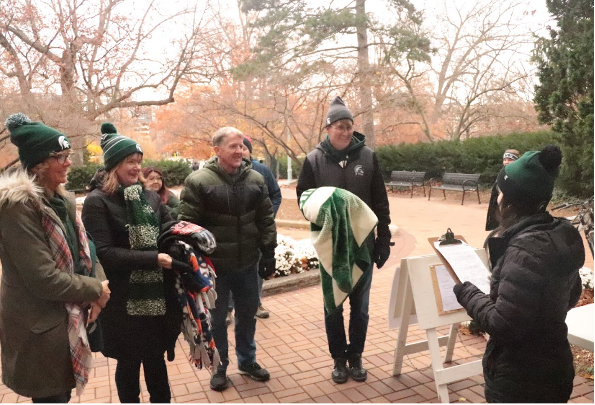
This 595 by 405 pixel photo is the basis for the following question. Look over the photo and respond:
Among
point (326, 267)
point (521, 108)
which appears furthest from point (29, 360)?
point (521, 108)

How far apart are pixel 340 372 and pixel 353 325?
0.35 meters

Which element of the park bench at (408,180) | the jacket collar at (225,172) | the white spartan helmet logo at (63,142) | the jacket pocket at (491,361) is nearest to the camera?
the jacket pocket at (491,361)

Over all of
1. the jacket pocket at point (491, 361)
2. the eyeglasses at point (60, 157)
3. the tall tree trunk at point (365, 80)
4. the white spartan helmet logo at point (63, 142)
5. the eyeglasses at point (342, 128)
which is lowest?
the jacket pocket at point (491, 361)

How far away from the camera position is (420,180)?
16.6 m

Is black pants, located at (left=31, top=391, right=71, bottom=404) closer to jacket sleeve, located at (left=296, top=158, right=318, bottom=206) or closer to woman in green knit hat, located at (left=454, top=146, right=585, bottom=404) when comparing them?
woman in green knit hat, located at (left=454, top=146, right=585, bottom=404)

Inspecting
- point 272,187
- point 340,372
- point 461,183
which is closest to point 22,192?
point 340,372

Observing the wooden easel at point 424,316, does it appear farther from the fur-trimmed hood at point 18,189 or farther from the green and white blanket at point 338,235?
the fur-trimmed hood at point 18,189

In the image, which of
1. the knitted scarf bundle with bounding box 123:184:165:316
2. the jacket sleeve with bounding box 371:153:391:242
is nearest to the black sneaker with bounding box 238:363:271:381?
the knitted scarf bundle with bounding box 123:184:165:316

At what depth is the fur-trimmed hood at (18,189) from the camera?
1842mm

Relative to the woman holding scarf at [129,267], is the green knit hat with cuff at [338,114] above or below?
above

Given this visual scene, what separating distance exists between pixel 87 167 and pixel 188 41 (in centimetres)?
510

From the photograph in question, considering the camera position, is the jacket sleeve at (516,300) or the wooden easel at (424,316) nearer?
the jacket sleeve at (516,300)

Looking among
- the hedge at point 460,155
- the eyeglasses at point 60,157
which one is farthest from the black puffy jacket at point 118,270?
the hedge at point 460,155

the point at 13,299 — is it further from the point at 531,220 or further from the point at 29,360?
the point at 531,220
